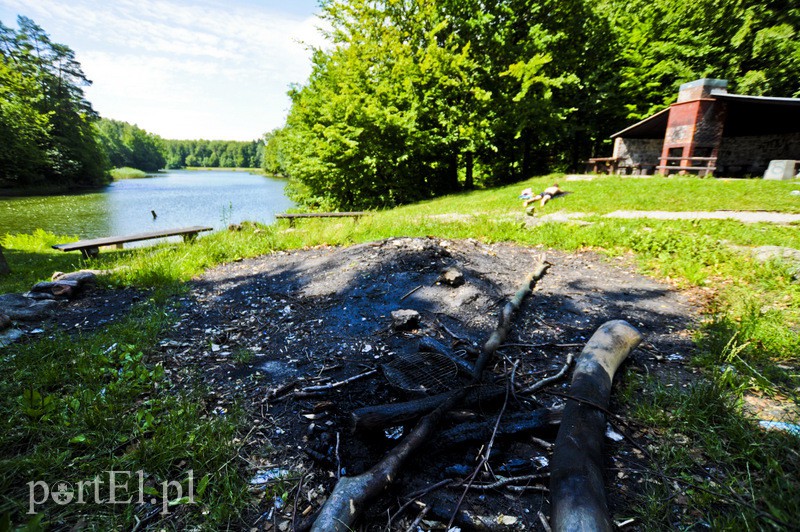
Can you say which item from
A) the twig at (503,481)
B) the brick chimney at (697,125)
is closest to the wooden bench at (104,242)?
the twig at (503,481)

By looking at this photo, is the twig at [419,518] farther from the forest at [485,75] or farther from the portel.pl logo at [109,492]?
the forest at [485,75]

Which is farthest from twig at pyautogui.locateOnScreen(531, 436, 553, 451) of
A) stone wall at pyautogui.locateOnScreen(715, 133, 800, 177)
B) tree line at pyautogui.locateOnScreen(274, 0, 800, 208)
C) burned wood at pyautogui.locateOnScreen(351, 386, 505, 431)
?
stone wall at pyautogui.locateOnScreen(715, 133, 800, 177)

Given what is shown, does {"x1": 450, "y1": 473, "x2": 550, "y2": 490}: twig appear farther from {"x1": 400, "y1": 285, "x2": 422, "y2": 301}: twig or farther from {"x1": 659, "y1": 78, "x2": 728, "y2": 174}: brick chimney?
{"x1": 659, "y1": 78, "x2": 728, "y2": 174}: brick chimney

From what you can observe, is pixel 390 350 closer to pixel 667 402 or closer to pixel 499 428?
pixel 499 428

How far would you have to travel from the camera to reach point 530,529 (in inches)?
67.2

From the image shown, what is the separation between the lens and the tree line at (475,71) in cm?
1578

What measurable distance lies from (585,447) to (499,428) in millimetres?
520

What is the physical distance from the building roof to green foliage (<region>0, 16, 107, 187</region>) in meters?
43.8

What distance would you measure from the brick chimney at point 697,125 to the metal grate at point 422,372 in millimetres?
15059

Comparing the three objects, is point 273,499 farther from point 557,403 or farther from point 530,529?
point 557,403

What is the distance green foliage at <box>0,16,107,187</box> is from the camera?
2875 centimetres

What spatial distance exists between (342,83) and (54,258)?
12.6 meters

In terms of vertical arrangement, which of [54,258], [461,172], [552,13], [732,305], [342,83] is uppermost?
[552,13]

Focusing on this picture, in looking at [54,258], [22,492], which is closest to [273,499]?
[22,492]
